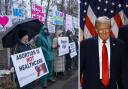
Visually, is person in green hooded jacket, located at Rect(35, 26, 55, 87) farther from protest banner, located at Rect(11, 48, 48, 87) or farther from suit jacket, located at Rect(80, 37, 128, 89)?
suit jacket, located at Rect(80, 37, 128, 89)

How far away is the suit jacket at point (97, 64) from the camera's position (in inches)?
204

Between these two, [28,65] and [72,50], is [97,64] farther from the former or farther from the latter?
[72,50]

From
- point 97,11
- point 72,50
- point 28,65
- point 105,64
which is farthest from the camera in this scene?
point 72,50

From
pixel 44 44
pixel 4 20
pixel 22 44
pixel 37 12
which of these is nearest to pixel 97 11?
pixel 22 44

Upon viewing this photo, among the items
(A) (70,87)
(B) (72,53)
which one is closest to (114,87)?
(A) (70,87)

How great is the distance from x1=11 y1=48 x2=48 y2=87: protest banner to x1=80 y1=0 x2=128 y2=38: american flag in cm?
177

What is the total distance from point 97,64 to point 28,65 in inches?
150

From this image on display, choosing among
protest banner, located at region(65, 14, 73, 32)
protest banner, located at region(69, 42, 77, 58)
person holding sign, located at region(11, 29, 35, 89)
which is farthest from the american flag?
protest banner, located at region(65, 14, 73, 32)

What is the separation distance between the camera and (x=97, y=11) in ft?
24.1

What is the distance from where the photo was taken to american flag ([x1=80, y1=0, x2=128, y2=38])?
23.5 feet

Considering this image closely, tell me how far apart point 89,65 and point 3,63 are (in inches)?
399

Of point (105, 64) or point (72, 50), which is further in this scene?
point (72, 50)

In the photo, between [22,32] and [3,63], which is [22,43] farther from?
[3,63]

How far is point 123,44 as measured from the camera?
5270 millimetres
